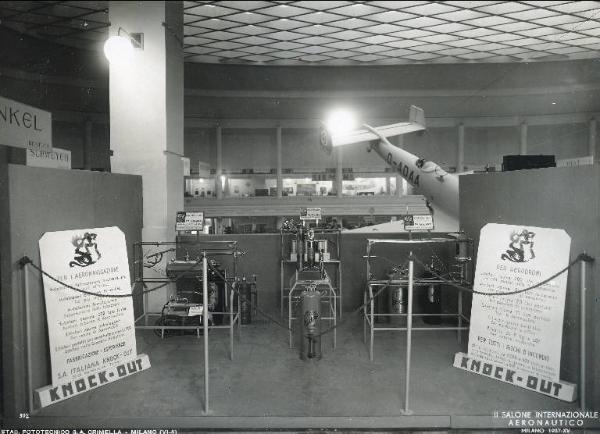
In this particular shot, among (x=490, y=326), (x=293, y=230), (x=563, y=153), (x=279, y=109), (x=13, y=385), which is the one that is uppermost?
(x=279, y=109)

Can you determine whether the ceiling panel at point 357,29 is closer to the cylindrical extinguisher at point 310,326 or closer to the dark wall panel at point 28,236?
the dark wall panel at point 28,236

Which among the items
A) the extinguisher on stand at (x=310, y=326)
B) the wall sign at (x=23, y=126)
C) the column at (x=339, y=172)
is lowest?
the extinguisher on stand at (x=310, y=326)

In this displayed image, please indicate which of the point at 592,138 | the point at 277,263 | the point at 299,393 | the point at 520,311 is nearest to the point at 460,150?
the point at 592,138

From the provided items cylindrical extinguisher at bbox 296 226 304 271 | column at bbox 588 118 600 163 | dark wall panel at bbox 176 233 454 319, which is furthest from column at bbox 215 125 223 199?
column at bbox 588 118 600 163

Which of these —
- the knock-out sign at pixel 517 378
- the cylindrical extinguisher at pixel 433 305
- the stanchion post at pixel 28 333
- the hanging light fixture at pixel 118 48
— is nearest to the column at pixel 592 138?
the cylindrical extinguisher at pixel 433 305

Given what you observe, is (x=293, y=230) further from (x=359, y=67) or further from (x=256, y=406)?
(x=359, y=67)

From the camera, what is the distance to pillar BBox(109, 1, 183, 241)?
17.0 ft

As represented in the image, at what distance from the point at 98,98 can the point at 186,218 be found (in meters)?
11.1

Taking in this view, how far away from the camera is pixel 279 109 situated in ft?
48.5

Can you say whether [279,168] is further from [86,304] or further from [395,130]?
[86,304]

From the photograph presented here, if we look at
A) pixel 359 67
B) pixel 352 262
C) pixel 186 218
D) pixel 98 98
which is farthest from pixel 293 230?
pixel 98 98

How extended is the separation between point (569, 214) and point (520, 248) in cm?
52

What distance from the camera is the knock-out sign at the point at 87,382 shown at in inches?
125

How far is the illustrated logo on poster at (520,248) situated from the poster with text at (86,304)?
3.87 metres
